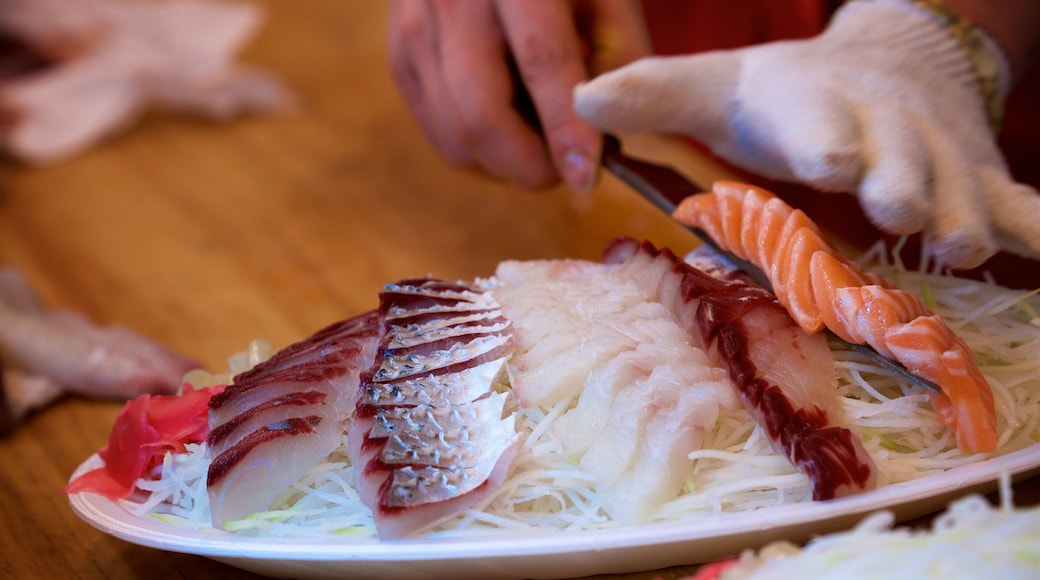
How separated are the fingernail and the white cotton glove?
30 centimetres

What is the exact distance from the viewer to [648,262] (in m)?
1.77

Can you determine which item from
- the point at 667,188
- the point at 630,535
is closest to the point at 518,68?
the point at 667,188

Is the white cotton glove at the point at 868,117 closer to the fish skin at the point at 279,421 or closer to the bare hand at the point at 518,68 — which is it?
the bare hand at the point at 518,68

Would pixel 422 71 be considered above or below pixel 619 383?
above

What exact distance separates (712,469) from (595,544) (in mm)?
245

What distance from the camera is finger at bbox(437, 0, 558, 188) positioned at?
8.22ft

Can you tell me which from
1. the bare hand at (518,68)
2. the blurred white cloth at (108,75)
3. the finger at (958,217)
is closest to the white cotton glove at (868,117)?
the finger at (958,217)

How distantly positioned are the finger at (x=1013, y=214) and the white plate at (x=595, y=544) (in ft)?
1.53

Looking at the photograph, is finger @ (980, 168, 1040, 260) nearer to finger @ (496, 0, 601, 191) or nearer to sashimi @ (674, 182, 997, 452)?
sashimi @ (674, 182, 997, 452)

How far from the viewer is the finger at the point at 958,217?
171 centimetres

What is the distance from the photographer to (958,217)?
171 centimetres

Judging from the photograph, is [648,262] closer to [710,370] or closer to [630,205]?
[710,370]

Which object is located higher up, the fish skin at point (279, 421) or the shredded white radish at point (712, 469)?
the fish skin at point (279, 421)

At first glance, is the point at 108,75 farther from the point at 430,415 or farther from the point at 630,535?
the point at 630,535
